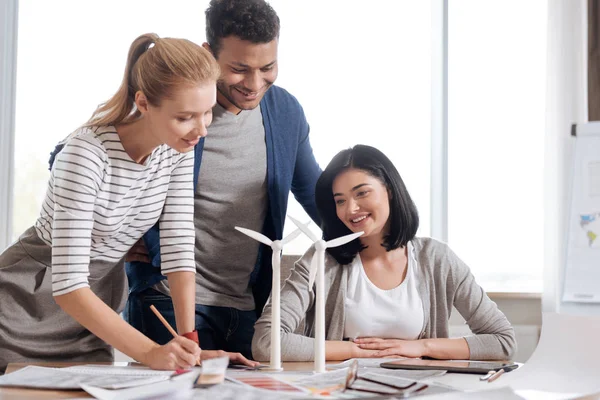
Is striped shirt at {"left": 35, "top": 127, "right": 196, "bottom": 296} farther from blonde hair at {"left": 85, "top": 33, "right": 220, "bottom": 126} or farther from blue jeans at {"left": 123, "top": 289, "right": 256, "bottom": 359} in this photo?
blue jeans at {"left": 123, "top": 289, "right": 256, "bottom": 359}

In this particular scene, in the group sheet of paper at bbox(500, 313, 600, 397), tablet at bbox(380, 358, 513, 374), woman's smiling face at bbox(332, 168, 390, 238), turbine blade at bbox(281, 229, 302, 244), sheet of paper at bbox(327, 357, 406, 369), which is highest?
woman's smiling face at bbox(332, 168, 390, 238)

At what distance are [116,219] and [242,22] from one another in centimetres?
55

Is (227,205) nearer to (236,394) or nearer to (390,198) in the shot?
(390,198)

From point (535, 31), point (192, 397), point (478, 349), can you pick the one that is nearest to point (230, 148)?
point (478, 349)

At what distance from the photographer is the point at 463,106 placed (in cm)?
318

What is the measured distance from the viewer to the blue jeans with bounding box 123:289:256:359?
1.70 m

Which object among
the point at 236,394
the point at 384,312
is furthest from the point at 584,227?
the point at 236,394

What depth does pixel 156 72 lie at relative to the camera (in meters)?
1.30

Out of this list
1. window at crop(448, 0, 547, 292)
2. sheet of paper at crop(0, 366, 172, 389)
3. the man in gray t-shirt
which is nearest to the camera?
sheet of paper at crop(0, 366, 172, 389)

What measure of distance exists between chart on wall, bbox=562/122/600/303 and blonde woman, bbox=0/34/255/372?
1765 mm

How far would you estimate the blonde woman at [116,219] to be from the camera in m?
1.26

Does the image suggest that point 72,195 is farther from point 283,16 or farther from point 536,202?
point 536,202

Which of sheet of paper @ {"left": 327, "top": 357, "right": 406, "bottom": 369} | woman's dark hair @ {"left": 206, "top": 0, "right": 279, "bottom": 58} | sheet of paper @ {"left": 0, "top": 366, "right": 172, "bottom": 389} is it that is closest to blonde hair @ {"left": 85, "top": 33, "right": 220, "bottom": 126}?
woman's dark hair @ {"left": 206, "top": 0, "right": 279, "bottom": 58}

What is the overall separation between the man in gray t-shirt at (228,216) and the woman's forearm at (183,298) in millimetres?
253
